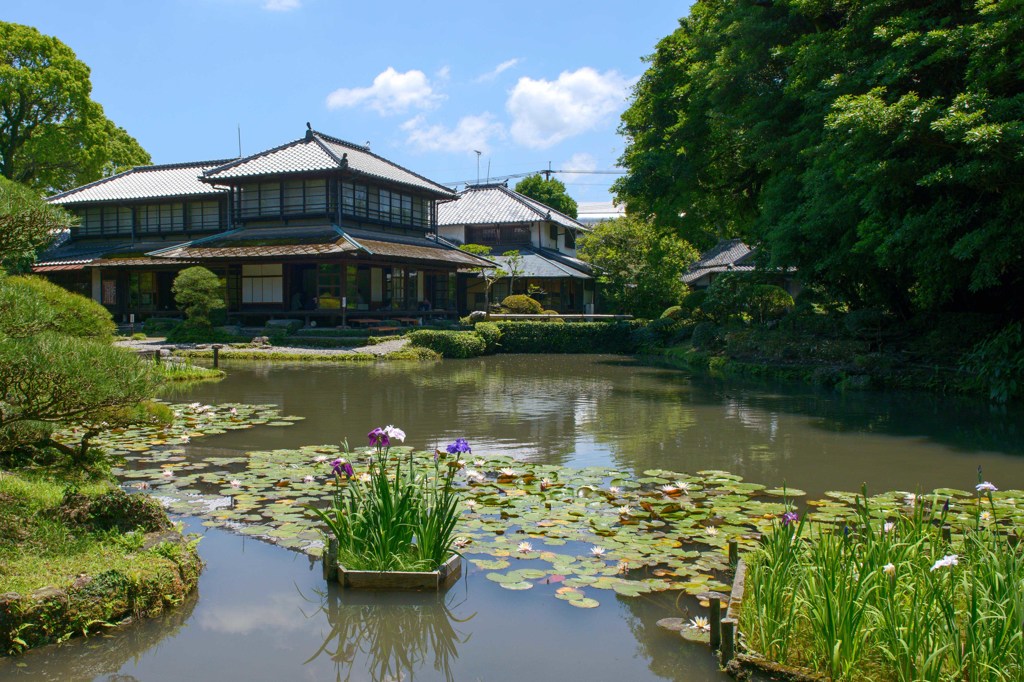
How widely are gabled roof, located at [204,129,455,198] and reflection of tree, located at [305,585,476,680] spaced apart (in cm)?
2528

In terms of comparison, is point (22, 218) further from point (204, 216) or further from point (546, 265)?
point (546, 265)

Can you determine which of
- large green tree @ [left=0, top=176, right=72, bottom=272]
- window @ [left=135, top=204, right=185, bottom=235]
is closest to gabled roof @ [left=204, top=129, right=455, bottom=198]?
window @ [left=135, top=204, right=185, bottom=235]

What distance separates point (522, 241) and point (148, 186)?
19281 mm

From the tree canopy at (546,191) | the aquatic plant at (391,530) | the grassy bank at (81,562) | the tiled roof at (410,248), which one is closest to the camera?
the grassy bank at (81,562)

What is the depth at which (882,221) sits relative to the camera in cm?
1478

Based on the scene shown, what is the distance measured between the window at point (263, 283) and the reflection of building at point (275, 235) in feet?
0.15

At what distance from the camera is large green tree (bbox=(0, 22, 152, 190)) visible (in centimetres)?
3516

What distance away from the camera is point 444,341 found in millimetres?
26234

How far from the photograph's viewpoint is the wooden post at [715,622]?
4.20 meters

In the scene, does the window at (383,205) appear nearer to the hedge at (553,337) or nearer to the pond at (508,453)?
the hedge at (553,337)

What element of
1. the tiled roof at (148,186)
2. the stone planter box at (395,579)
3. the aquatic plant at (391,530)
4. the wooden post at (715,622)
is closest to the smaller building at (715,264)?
the tiled roof at (148,186)

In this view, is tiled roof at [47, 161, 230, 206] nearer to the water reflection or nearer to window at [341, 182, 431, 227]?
window at [341, 182, 431, 227]

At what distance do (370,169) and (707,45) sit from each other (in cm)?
1483

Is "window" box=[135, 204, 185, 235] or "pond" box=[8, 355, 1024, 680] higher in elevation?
"window" box=[135, 204, 185, 235]
